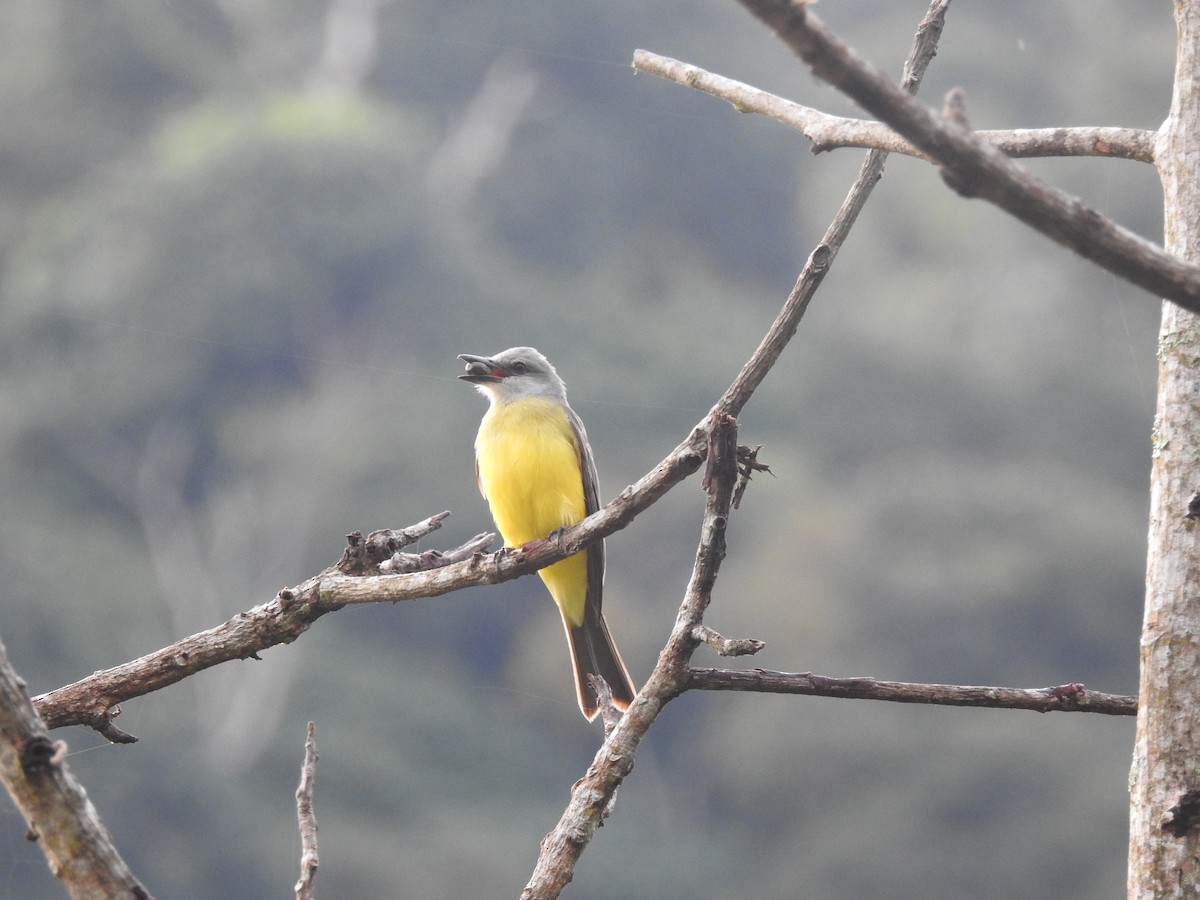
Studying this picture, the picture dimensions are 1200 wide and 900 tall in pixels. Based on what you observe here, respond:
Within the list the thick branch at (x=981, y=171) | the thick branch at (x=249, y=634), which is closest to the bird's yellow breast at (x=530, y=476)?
the thick branch at (x=249, y=634)

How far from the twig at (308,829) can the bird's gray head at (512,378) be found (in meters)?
2.88

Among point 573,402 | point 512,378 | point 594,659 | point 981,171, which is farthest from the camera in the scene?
point 573,402

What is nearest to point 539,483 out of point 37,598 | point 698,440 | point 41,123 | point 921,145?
point 698,440

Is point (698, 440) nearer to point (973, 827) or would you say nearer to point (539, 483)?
point (539, 483)

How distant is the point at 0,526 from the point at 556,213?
1505 centimetres

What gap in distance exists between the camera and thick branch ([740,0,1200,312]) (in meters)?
1.67

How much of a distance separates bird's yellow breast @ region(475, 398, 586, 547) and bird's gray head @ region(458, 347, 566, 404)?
30 cm

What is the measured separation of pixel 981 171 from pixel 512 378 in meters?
4.02

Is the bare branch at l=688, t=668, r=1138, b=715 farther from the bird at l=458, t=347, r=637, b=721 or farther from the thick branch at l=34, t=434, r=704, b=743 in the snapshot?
the bird at l=458, t=347, r=637, b=721

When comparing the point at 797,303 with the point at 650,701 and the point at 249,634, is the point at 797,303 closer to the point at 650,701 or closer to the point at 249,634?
the point at 650,701

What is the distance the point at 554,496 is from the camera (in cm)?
501

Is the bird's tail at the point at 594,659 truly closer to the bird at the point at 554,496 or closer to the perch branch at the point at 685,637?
the bird at the point at 554,496

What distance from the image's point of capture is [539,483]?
16.4 feet

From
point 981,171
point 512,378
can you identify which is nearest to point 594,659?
point 512,378
